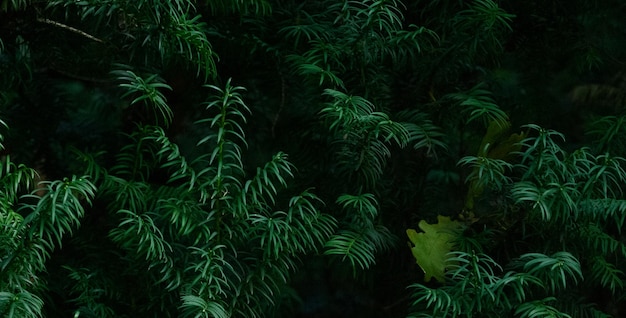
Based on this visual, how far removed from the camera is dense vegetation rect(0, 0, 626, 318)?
125 centimetres

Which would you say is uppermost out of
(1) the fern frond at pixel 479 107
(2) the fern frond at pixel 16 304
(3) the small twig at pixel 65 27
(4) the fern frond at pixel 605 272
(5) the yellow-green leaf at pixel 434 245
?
(3) the small twig at pixel 65 27

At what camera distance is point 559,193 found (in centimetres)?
125

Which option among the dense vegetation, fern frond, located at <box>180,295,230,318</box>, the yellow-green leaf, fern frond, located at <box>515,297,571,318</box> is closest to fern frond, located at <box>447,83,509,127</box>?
the dense vegetation

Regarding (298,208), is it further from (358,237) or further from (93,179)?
(93,179)

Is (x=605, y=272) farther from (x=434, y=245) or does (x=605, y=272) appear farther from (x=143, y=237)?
(x=143, y=237)

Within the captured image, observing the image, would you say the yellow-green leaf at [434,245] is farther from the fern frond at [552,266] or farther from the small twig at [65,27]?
the small twig at [65,27]

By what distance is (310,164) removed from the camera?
1.57m

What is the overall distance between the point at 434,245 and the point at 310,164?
32 cm

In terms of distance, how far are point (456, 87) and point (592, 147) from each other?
0.91 ft

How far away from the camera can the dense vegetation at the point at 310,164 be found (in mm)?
1251

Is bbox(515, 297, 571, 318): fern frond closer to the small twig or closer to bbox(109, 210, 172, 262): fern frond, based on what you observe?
bbox(109, 210, 172, 262): fern frond

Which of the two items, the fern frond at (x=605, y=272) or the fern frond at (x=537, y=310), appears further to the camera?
the fern frond at (x=605, y=272)

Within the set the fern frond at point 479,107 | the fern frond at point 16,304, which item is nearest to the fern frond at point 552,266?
the fern frond at point 479,107

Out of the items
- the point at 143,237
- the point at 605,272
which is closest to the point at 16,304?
the point at 143,237
